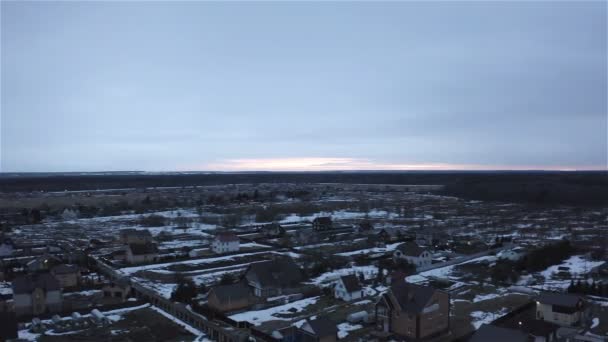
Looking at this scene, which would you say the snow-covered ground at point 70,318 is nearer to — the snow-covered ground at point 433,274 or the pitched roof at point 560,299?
the snow-covered ground at point 433,274

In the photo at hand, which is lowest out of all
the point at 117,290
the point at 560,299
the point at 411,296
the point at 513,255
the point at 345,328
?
the point at 345,328

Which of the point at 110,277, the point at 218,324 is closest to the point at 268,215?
the point at 110,277

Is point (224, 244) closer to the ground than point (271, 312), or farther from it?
farther from it

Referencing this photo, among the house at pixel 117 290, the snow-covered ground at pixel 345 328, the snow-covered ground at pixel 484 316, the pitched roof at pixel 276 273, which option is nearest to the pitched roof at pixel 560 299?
the snow-covered ground at pixel 484 316

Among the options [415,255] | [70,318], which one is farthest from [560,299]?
[70,318]

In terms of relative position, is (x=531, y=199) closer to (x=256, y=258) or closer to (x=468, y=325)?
(x=256, y=258)

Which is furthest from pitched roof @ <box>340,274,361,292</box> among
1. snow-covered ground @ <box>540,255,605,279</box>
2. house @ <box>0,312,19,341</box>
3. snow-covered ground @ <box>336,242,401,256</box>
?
house @ <box>0,312,19,341</box>

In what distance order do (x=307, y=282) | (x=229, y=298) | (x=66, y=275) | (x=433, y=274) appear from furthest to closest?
(x=433, y=274) → (x=307, y=282) → (x=66, y=275) → (x=229, y=298)

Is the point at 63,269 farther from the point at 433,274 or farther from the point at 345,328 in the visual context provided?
the point at 433,274
